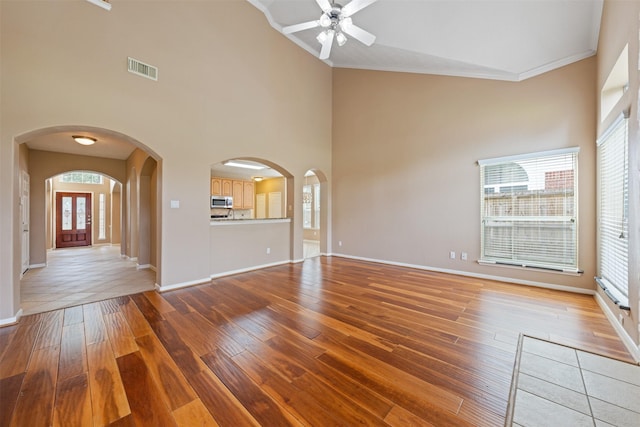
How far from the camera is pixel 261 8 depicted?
15.8ft

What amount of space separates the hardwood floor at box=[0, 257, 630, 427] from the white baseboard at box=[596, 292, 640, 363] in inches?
2.1

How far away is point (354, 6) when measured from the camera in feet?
10.1

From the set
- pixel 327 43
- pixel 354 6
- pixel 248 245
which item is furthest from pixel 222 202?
pixel 354 6

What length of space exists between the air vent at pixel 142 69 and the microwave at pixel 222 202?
→ 4.95 m

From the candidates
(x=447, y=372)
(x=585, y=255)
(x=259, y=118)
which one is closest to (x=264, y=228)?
(x=259, y=118)

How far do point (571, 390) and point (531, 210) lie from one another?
303cm

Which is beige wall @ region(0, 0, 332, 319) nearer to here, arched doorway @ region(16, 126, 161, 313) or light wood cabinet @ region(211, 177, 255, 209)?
arched doorway @ region(16, 126, 161, 313)

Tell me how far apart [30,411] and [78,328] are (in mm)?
1306

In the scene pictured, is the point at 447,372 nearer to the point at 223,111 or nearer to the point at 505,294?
the point at 505,294

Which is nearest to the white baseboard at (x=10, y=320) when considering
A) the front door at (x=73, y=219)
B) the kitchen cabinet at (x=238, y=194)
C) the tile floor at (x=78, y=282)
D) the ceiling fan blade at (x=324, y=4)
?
the tile floor at (x=78, y=282)

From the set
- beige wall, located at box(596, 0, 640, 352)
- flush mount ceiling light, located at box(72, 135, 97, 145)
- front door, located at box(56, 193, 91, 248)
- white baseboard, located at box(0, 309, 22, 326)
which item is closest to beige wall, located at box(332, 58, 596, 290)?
beige wall, located at box(596, 0, 640, 352)

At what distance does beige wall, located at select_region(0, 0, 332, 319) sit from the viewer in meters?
2.67

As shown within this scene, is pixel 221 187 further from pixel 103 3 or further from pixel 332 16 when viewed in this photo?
pixel 332 16

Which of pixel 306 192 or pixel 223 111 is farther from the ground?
pixel 223 111
